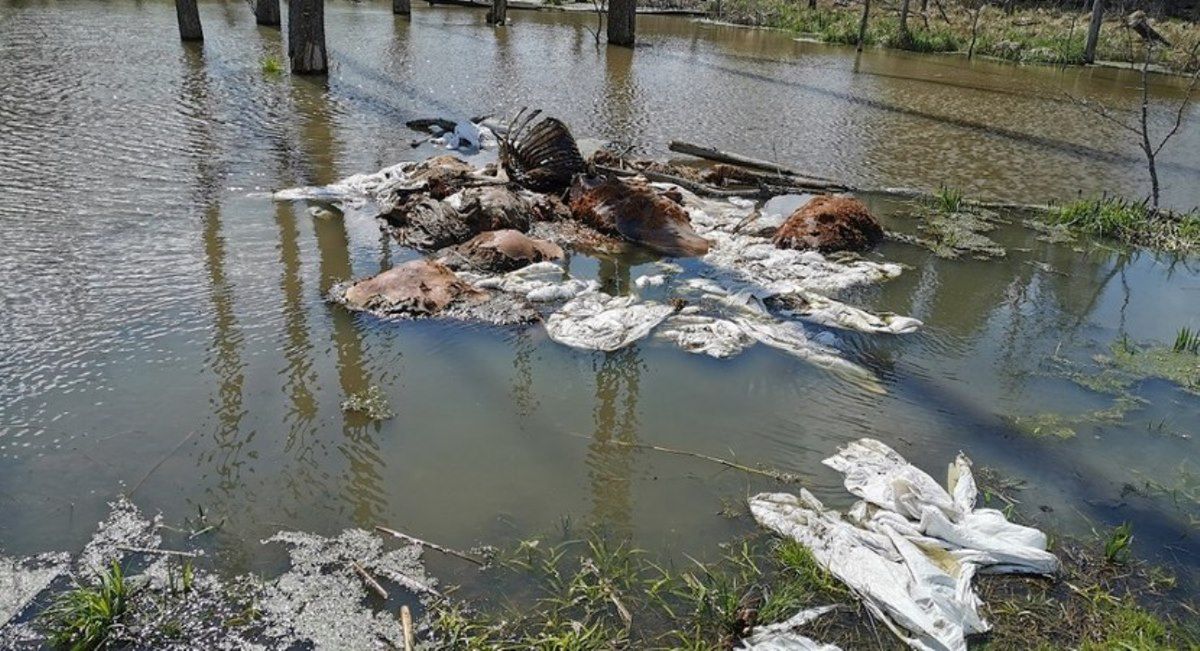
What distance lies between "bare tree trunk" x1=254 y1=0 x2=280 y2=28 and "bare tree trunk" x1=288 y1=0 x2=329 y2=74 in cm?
560

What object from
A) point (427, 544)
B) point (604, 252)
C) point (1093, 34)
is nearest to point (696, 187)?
point (604, 252)

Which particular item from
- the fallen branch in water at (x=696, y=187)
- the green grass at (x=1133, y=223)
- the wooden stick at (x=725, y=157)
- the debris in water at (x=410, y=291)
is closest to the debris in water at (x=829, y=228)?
the fallen branch in water at (x=696, y=187)

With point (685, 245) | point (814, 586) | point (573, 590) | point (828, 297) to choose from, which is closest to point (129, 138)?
point (685, 245)

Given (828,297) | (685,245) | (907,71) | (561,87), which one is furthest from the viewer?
(907,71)

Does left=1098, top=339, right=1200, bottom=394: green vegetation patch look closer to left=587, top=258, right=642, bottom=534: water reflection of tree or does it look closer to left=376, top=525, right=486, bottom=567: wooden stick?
left=587, top=258, right=642, bottom=534: water reflection of tree

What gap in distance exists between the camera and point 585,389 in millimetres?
4395

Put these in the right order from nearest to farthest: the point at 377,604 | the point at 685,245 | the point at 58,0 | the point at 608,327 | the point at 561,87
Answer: the point at 377,604, the point at 608,327, the point at 685,245, the point at 561,87, the point at 58,0

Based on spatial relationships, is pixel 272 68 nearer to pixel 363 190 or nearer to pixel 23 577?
pixel 363 190

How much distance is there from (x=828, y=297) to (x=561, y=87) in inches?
328

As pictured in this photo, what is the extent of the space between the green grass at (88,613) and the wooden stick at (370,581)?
0.76 meters

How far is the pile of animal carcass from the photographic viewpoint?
510 cm

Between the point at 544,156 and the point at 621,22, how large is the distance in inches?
493

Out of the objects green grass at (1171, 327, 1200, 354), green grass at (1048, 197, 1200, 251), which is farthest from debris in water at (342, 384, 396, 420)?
green grass at (1048, 197, 1200, 251)

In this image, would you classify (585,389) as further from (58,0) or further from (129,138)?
(58,0)
